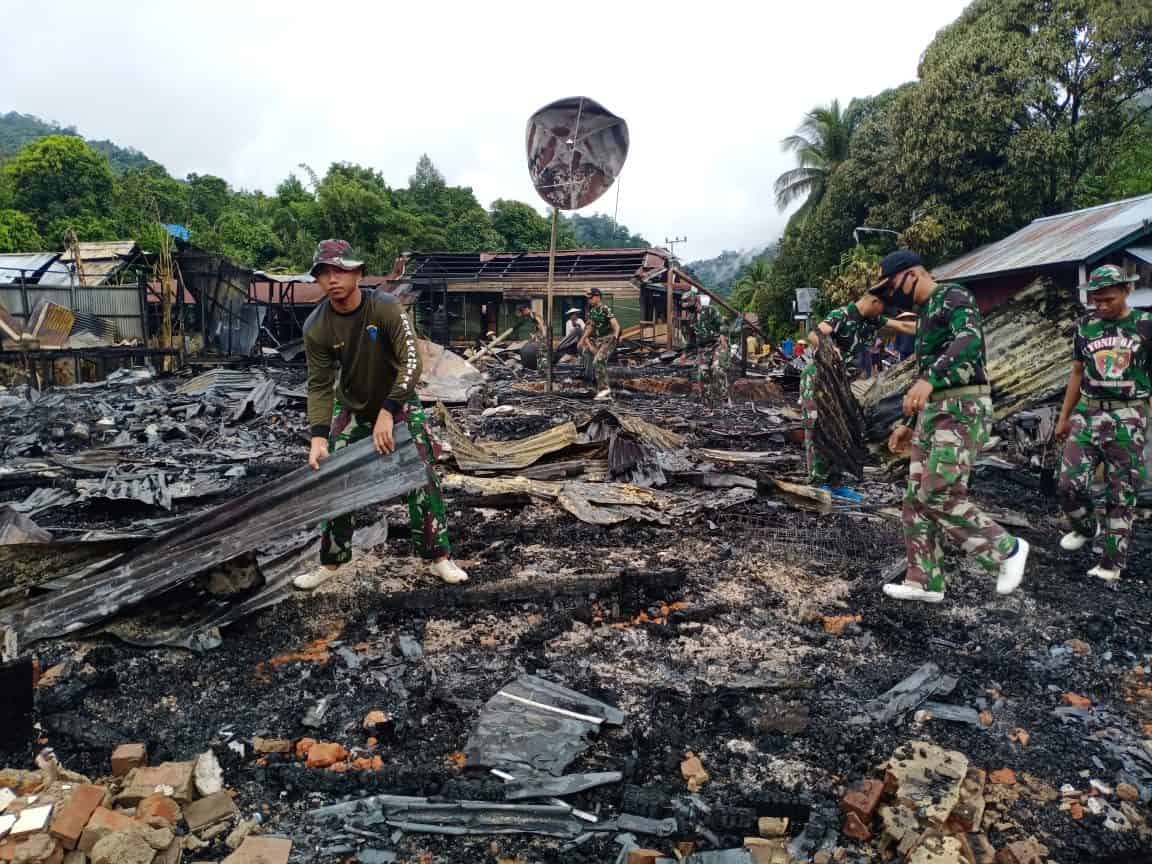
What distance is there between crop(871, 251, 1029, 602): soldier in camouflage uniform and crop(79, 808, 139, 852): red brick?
367cm

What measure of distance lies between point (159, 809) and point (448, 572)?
6.79 feet

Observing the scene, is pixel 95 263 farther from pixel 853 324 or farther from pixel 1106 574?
pixel 1106 574

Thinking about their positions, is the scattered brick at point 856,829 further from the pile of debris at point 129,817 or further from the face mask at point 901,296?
the face mask at point 901,296

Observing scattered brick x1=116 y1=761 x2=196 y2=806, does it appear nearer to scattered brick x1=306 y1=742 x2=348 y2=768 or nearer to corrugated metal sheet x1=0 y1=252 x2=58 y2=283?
scattered brick x1=306 y1=742 x2=348 y2=768

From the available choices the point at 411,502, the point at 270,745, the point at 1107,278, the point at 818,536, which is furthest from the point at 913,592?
the point at 270,745

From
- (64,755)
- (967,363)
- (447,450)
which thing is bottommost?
(64,755)

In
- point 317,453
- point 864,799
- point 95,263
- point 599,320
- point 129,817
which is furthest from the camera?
point 95,263

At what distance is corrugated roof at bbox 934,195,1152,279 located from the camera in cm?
1231

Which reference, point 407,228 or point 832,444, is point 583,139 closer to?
point 832,444

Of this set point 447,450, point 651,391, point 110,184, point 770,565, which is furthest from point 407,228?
point 770,565

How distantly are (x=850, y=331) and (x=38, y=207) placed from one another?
1592 inches

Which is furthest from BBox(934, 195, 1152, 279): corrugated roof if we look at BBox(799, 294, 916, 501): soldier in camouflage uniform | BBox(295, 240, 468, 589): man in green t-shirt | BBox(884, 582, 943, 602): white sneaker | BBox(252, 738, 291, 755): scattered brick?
BBox(252, 738, 291, 755): scattered brick

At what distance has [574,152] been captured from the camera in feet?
35.3

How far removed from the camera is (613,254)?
27406mm
